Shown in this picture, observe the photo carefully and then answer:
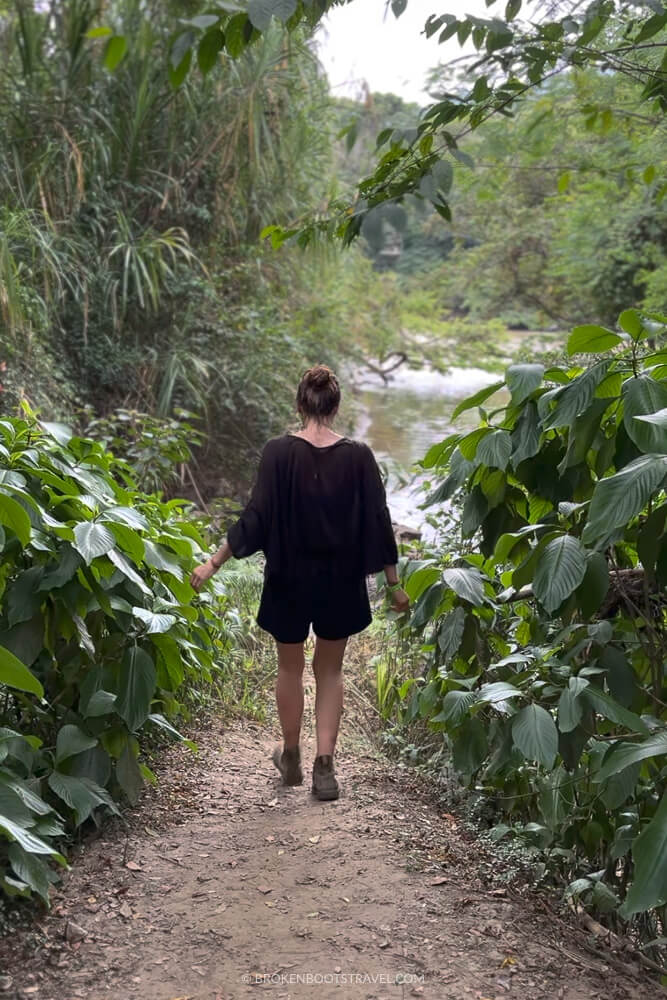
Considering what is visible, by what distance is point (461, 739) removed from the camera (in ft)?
8.20

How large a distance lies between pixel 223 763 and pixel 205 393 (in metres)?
5.13

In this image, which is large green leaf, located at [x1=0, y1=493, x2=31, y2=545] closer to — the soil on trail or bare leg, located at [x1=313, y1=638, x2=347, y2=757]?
the soil on trail

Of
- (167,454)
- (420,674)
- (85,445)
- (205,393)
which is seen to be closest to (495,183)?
(205,393)

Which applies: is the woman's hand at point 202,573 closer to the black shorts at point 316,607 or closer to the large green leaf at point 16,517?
the black shorts at point 316,607

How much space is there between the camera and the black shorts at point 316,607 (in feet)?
10.3

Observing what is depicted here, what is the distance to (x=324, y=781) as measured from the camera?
10.5ft

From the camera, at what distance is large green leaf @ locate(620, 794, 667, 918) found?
1438mm

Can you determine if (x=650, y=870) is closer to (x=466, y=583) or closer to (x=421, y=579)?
(x=466, y=583)

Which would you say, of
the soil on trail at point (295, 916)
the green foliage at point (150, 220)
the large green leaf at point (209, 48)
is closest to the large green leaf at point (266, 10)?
the large green leaf at point (209, 48)

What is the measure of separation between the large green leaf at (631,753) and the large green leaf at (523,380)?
81 centimetres

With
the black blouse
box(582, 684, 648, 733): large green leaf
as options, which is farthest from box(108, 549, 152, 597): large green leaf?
box(582, 684, 648, 733): large green leaf

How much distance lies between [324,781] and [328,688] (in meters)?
0.31

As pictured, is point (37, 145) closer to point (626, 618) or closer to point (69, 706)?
point (69, 706)

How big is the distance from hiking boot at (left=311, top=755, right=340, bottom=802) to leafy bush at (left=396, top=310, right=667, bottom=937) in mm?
498
